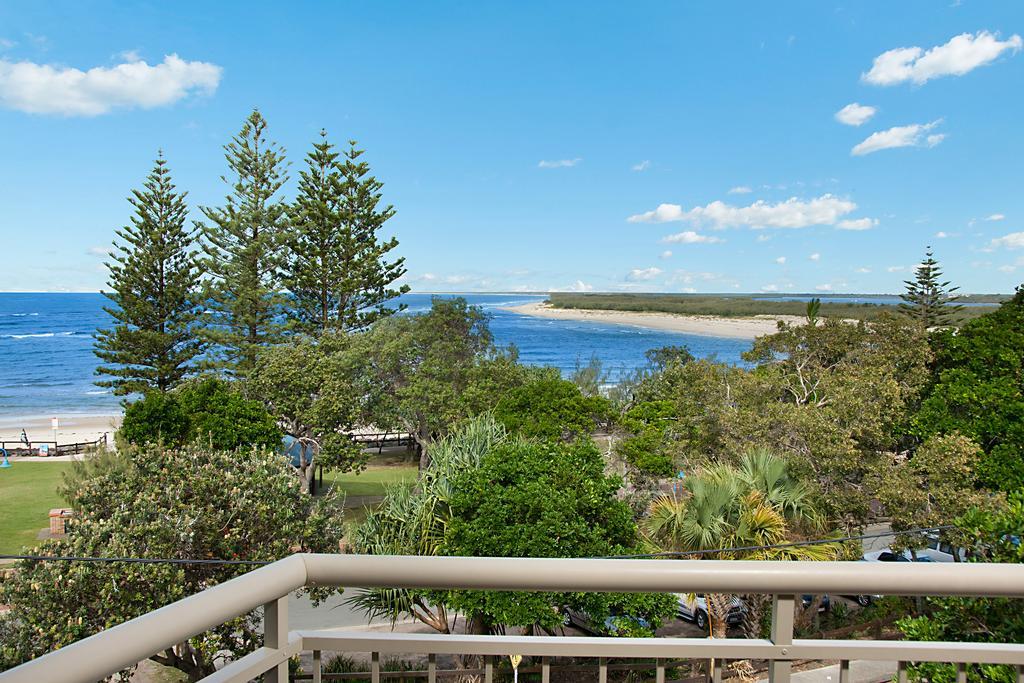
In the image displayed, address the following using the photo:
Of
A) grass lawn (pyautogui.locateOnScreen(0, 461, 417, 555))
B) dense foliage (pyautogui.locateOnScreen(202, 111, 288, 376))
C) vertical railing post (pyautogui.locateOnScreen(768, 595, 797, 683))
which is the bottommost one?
grass lawn (pyautogui.locateOnScreen(0, 461, 417, 555))

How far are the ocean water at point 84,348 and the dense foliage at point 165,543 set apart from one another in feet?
56.3

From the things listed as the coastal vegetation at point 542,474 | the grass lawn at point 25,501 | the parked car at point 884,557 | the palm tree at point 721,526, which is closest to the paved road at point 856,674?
the coastal vegetation at point 542,474

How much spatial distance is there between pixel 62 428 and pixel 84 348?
27187 millimetres

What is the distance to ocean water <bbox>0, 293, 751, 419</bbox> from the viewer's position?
35.2 metres

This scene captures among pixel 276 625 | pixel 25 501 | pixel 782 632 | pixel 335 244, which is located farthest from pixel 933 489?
pixel 335 244

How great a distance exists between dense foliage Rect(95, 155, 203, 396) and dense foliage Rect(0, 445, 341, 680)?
16504mm

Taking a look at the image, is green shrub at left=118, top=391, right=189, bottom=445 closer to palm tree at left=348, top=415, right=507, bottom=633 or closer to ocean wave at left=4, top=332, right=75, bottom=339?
palm tree at left=348, top=415, right=507, bottom=633

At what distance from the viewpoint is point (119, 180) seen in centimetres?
2559

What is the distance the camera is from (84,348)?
166 feet

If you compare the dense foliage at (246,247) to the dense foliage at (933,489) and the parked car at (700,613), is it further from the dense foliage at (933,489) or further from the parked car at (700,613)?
the dense foliage at (933,489)

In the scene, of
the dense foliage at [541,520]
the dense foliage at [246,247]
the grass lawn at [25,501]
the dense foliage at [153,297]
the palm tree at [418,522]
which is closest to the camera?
the dense foliage at [541,520]

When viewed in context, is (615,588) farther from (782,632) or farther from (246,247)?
(246,247)

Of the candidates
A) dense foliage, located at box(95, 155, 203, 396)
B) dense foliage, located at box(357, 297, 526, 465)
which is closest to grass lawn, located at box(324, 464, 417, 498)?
dense foliage, located at box(357, 297, 526, 465)

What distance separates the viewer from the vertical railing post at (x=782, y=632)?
3.43 ft
